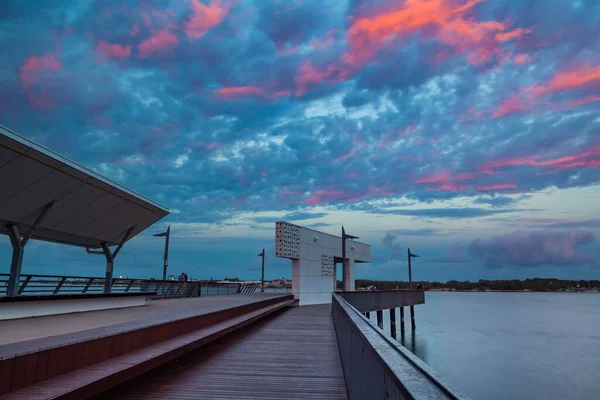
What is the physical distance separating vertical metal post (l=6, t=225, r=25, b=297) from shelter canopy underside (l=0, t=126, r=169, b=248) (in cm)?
23

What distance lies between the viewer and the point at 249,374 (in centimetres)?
660

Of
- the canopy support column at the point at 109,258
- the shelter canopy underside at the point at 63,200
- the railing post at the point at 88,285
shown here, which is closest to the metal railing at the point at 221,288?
the canopy support column at the point at 109,258

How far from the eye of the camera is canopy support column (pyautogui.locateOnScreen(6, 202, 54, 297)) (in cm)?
1114

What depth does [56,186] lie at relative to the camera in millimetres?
11234

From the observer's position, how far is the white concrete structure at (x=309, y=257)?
1054 inches

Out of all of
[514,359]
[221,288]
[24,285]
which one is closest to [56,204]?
[24,285]

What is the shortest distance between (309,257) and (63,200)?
19810 mm

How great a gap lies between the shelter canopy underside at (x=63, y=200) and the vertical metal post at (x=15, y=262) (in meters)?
0.23

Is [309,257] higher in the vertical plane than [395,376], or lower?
higher

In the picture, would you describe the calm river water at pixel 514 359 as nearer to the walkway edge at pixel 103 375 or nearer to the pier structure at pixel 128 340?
the pier structure at pixel 128 340

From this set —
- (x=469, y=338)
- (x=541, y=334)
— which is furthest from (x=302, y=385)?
(x=541, y=334)

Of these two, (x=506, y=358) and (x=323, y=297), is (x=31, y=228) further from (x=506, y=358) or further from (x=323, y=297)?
(x=506, y=358)

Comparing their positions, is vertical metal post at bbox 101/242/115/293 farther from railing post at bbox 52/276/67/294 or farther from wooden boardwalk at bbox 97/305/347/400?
wooden boardwalk at bbox 97/305/347/400

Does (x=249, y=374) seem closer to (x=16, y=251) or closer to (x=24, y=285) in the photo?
(x=16, y=251)
